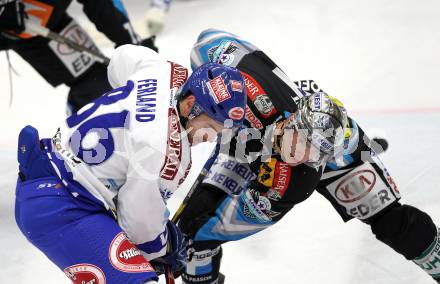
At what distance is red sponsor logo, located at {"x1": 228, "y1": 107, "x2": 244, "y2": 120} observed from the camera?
8.07 ft

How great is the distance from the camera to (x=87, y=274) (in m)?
2.45

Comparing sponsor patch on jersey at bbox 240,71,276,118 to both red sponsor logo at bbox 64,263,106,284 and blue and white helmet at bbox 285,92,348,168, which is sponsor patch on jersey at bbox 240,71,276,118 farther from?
red sponsor logo at bbox 64,263,106,284

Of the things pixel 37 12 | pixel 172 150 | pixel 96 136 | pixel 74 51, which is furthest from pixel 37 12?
pixel 172 150

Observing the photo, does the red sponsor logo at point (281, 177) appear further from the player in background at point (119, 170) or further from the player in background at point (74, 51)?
the player in background at point (74, 51)

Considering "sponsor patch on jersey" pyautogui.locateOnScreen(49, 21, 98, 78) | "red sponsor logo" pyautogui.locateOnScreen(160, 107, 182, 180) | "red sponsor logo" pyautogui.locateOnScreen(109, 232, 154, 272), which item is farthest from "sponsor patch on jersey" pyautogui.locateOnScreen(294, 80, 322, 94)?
"sponsor patch on jersey" pyautogui.locateOnScreen(49, 21, 98, 78)

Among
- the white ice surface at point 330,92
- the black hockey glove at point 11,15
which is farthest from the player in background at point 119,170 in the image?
the black hockey glove at point 11,15

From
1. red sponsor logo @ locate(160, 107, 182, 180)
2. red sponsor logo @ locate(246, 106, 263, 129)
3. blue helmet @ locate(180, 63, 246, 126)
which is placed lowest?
red sponsor logo @ locate(246, 106, 263, 129)

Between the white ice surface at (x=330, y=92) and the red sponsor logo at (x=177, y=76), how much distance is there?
3.56 feet

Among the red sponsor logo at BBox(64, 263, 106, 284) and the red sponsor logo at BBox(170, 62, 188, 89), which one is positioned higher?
the red sponsor logo at BBox(170, 62, 188, 89)

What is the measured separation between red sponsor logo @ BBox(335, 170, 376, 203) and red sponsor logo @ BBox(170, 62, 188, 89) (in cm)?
75

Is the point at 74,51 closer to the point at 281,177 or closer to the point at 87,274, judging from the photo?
the point at 281,177

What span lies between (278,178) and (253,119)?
0.24m

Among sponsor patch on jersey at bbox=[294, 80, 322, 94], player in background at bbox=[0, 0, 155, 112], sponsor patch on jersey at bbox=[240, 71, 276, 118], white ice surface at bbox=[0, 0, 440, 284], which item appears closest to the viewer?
sponsor patch on jersey at bbox=[240, 71, 276, 118]

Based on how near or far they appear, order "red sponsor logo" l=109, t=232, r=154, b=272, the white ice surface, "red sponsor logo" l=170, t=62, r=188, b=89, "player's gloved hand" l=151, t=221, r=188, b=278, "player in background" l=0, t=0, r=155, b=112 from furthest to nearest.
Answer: "player in background" l=0, t=0, r=155, b=112 < the white ice surface < "player's gloved hand" l=151, t=221, r=188, b=278 < "red sponsor logo" l=170, t=62, r=188, b=89 < "red sponsor logo" l=109, t=232, r=154, b=272
